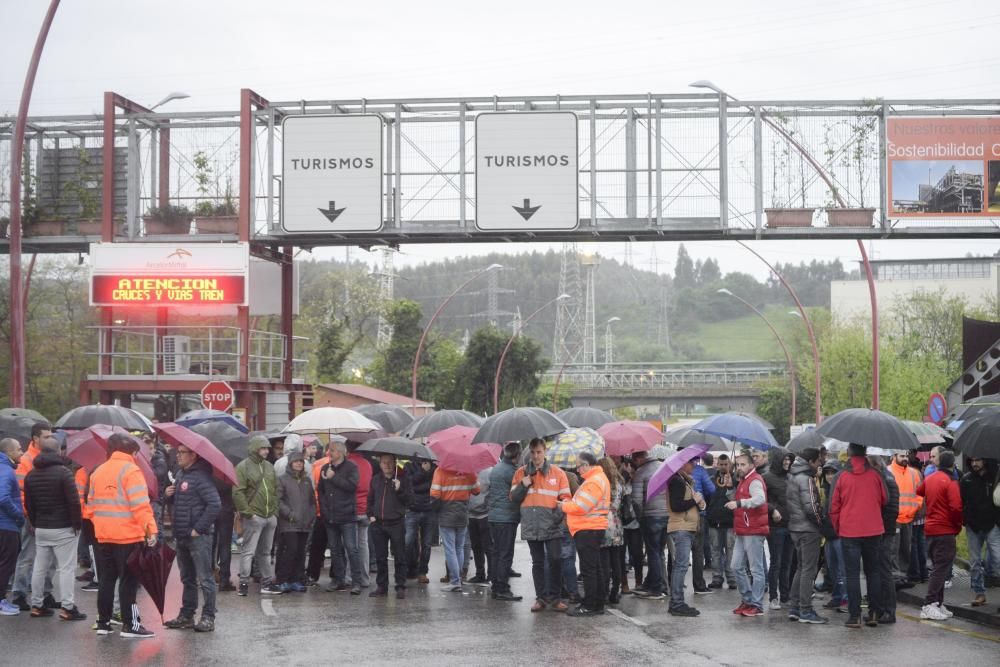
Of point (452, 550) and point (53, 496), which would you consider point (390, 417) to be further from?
point (53, 496)

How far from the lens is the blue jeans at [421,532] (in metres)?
16.4

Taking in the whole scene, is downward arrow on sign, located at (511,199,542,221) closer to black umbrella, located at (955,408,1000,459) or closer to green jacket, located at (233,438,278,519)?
green jacket, located at (233,438,278,519)

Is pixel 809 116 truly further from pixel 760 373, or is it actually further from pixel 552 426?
pixel 760 373

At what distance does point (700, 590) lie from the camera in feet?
53.4

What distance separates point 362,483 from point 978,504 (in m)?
7.26

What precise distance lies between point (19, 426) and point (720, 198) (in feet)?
64.3

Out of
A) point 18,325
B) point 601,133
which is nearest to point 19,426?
point 18,325

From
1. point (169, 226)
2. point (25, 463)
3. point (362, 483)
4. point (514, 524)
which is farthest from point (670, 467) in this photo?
point (169, 226)

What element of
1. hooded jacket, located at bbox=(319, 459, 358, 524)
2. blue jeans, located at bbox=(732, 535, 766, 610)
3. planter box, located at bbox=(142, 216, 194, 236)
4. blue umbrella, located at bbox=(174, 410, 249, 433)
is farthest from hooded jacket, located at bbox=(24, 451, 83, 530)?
planter box, located at bbox=(142, 216, 194, 236)

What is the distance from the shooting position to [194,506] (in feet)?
41.5

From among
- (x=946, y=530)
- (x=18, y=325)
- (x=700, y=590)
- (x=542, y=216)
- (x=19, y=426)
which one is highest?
(x=542, y=216)

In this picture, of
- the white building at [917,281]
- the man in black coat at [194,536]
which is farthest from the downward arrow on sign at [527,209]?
the white building at [917,281]

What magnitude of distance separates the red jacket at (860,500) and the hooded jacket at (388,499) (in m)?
5.03

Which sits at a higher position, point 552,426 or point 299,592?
point 552,426
